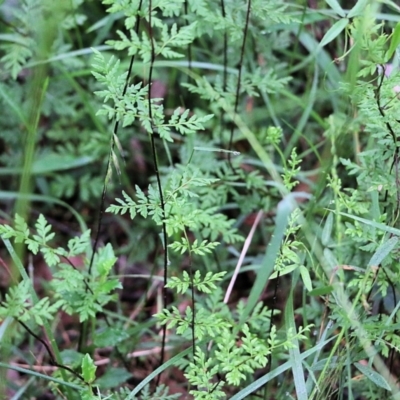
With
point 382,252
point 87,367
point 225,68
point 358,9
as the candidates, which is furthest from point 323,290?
point 225,68

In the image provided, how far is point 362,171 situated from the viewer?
166cm

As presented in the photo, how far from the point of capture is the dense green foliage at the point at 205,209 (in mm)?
1364

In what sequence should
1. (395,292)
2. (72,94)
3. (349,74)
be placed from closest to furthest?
(349,74)
(395,292)
(72,94)

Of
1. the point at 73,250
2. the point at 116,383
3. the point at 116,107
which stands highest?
the point at 116,107

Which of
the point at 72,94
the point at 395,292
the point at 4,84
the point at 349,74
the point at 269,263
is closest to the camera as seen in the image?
the point at 269,263

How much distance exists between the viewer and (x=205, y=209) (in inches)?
75.1

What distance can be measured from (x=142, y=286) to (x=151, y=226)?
23cm

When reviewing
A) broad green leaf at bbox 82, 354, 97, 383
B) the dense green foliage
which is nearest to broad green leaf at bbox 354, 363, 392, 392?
the dense green foliage

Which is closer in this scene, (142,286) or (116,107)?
(116,107)

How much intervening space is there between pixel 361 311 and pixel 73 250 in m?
0.75

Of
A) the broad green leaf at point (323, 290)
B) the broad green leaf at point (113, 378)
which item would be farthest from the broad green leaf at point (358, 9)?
the broad green leaf at point (113, 378)

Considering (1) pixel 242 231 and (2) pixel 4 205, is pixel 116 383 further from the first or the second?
(2) pixel 4 205

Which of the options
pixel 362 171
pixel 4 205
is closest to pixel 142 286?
pixel 4 205

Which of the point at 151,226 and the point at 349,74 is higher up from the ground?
the point at 349,74
